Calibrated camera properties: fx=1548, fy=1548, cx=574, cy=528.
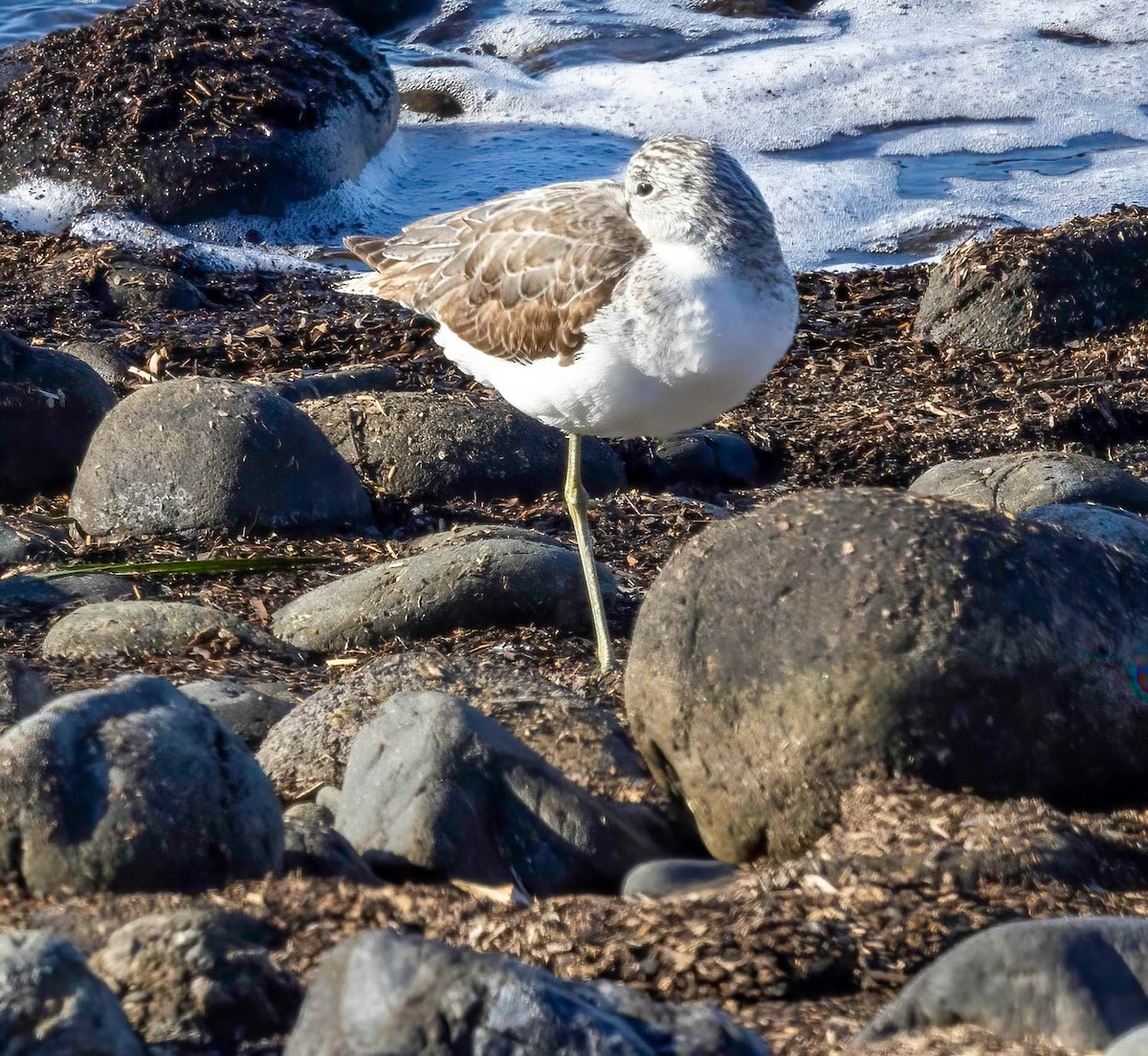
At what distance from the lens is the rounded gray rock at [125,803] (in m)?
2.90

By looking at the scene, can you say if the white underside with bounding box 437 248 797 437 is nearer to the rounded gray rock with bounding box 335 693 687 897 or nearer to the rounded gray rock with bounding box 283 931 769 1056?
the rounded gray rock with bounding box 335 693 687 897

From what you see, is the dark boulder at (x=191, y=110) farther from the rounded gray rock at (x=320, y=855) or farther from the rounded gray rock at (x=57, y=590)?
the rounded gray rock at (x=320, y=855)

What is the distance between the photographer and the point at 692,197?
4.55m

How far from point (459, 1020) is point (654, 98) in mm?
12780

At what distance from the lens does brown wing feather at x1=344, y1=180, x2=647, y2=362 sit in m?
4.76

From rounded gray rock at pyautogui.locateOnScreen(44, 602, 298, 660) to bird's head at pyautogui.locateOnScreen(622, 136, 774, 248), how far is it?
180cm

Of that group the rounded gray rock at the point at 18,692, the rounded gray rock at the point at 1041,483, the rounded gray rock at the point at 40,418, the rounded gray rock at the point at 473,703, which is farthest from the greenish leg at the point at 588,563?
the rounded gray rock at the point at 40,418

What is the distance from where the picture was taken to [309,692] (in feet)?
15.2

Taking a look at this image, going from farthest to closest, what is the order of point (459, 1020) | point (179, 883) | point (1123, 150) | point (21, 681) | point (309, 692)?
point (1123, 150)
point (309, 692)
point (21, 681)
point (179, 883)
point (459, 1020)

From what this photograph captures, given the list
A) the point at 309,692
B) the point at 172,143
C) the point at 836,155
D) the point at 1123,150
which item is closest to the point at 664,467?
the point at 309,692

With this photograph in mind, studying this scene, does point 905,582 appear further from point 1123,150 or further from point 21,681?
point 1123,150

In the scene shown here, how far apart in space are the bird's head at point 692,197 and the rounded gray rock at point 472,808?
5.76 ft

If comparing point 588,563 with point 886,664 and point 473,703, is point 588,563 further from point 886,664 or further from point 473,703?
point 886,664

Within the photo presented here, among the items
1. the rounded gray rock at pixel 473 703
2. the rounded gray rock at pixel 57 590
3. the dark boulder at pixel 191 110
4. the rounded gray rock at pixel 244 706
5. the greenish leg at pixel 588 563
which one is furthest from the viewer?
the dark boulder at pixel 191 110
